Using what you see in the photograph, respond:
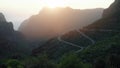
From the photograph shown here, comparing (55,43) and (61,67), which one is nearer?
(61,67)

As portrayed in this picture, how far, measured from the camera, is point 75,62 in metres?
77.6

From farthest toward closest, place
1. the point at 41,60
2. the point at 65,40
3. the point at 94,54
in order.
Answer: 1. the point at 65,40
2. the point at 94,54
3. the point at 41,60

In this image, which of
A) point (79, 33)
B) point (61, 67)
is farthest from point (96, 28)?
point (61, 67)

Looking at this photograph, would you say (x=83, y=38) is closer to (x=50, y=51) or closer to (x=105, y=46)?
(x=50, y=51)

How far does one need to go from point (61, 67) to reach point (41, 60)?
1411 cm

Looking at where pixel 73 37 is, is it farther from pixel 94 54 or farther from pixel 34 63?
pixel 34 63

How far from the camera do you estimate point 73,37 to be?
617 ft

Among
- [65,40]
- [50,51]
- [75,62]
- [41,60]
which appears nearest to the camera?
[75,62]

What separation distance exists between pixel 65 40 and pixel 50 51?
17.5 metres

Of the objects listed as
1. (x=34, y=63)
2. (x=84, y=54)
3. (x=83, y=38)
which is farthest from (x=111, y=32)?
(x=34, y=63)

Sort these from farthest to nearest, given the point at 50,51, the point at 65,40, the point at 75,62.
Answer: the point at 65,40, the point at 50,51, the point at 75,62

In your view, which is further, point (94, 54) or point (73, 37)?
point (73, 37)

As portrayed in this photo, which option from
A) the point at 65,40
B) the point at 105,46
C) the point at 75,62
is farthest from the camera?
the point at 65,40

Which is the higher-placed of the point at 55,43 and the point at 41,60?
the point at 41,60
